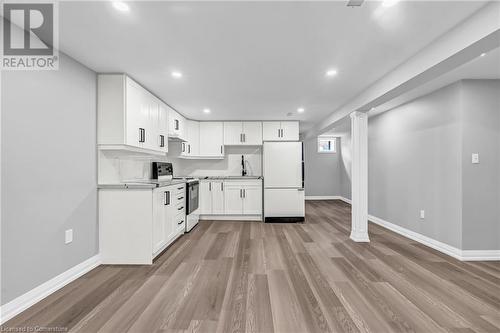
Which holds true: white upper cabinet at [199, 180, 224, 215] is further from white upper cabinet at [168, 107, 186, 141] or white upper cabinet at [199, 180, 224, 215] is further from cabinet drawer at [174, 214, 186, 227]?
white upper cabinet at [168, 107, 186, 141]

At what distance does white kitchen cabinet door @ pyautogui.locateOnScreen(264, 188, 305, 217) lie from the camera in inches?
192

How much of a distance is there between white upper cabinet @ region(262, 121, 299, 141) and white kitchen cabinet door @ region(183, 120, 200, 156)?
1.57 metres

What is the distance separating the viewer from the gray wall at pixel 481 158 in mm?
2883

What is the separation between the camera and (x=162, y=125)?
3.70 m

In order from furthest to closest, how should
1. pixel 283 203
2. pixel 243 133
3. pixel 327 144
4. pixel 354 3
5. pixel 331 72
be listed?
pixel 327 144 → pixel 243 133 → pixel 283 203 → pixel 331 72 → pixel 354 3

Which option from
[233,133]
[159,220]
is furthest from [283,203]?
[159,220]

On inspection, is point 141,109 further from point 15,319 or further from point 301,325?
point 301,325

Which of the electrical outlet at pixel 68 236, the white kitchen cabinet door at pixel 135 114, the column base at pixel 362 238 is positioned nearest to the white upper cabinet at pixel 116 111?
the white kitchen cabinet door at pixel 135 114

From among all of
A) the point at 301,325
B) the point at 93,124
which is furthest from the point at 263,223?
the point at 93,124

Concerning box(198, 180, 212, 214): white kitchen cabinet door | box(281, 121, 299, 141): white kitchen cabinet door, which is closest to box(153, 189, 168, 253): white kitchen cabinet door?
box(198, 180, 212, 214): white kitchen cabinet door

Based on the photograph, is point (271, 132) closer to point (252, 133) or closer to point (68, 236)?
point (252, 133)

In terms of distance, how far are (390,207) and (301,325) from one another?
3525 mm

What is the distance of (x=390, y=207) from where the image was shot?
14.0 ft

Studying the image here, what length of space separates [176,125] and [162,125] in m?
0.62
